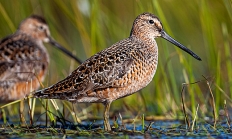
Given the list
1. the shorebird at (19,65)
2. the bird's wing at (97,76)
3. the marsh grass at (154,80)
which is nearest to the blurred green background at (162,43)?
the marsh grass at (154,80)

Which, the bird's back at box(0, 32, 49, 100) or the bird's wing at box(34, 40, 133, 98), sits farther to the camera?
the bird's back at box(0, 32, 49, 100)

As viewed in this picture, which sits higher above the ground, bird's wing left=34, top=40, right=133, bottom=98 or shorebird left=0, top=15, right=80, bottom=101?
shorebird left=0, top=15, right=80, bottom=101

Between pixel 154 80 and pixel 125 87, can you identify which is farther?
pixel 154 80

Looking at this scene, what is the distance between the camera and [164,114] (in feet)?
22.9

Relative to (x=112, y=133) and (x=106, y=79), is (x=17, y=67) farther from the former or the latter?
(x=112, y=133)

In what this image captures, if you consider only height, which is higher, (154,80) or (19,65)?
(19,65)

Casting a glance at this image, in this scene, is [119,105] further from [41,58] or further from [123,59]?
[123,59]

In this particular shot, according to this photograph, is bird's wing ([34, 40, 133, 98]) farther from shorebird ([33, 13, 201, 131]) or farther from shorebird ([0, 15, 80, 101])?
shorebird ([0, 15, 80, 101])

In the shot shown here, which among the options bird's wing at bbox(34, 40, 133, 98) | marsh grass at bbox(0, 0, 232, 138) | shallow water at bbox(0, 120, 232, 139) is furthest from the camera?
marsh grass at bbox(0, 0, 232, 138)

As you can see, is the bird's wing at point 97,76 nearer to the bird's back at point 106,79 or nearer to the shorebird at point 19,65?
the bird's back at point 106,79

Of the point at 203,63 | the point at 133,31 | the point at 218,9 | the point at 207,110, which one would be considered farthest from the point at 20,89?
the point at 203,63

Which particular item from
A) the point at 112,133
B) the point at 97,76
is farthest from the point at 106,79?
the point at 112,133

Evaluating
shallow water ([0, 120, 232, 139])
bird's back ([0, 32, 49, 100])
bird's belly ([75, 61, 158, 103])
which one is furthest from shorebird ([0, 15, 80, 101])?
shallow water ([0, 120, 232, 139])

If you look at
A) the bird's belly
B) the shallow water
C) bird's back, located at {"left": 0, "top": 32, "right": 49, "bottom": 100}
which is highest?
bird's back, located at {"left": 0, "top": 32, "right": 49, "bottom": 100}
